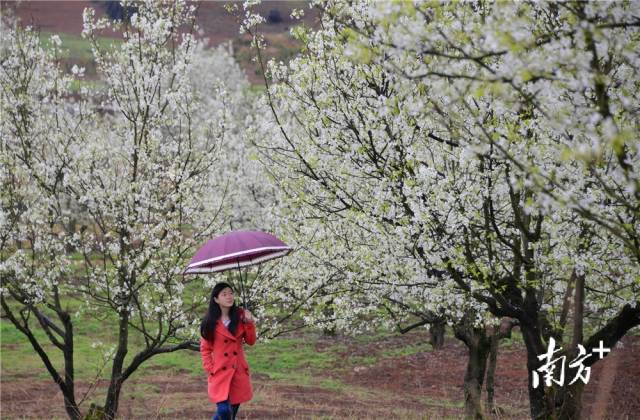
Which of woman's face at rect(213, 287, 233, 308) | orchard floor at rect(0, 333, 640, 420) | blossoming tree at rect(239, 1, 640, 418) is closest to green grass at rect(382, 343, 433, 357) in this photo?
orchard floor at rect(0, 333, 640, 420)

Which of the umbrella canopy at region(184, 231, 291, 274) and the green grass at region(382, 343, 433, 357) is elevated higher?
the umbrella canopy at region(184, 231, 291, 274)

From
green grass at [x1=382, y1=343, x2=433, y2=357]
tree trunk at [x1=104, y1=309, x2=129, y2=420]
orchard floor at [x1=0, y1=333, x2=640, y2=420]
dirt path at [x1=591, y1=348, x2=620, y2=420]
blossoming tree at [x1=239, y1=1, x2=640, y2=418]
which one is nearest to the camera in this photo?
dirt path at [x1=591, y1=348, x2=620, y2=420]

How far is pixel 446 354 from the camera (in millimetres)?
26781

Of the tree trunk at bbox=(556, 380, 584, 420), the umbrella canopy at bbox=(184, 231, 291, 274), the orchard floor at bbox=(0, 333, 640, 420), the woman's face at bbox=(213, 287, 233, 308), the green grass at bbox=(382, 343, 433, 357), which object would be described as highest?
the umbrella canopy at bbox=(184, 231, 291, 274)

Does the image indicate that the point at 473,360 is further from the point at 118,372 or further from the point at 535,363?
the point at 118,372

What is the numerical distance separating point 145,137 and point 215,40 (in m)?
192

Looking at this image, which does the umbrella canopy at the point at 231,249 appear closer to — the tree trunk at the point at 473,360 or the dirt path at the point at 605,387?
the dirt path at the point at 605,387

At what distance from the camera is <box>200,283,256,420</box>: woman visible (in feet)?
24.1

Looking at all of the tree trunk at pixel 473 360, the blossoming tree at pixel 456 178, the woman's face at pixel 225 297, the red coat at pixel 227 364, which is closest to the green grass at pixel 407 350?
the tree trunk at pixel 473 360

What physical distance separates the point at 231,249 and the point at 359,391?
14905 mm

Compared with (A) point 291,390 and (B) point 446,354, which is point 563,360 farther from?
(B) point 446,354

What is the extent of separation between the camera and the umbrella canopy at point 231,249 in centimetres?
770

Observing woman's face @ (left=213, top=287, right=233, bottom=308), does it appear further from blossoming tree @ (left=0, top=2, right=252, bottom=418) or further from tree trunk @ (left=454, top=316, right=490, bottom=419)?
tree trunk @ (left=454, top=316, right=490, bottom=419)

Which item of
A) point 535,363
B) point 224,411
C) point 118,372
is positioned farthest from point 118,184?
point 535,363
